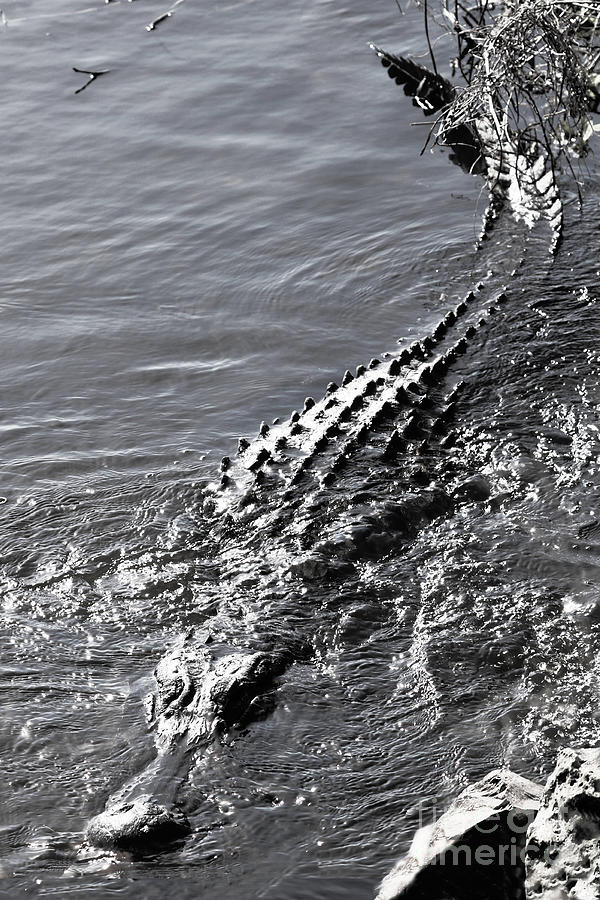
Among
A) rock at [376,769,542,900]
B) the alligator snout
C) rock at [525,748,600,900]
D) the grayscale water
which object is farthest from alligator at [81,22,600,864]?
rock at [525,748,600,900]

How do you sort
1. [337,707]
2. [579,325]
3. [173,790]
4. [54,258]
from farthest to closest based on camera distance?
→ [54,258] → [579,325] → [337,707] → [173,790]

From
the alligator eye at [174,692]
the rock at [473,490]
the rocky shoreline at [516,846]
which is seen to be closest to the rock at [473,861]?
the rocky shoreline at [516,846]

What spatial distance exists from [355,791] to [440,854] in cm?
86

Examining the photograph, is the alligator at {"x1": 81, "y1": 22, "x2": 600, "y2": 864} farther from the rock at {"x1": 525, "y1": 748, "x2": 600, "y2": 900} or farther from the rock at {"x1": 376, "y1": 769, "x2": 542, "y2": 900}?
the rock at {"x1": 525, "y1": 748, "x2": 600, "y2": 900}

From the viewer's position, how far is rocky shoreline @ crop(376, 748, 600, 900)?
10.4 feet

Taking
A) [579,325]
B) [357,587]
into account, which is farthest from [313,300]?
[357,587]

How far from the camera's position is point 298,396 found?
7250 millimetres

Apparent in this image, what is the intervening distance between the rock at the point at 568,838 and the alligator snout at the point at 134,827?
1284 millimetres

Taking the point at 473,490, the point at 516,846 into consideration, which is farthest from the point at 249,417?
the point at 516,846

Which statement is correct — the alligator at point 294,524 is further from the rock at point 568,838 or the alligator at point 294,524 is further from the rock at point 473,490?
the rock at point 568,838

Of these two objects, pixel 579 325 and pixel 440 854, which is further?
pixel 579 325

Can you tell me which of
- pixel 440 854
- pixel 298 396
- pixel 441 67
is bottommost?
pixel 440 854

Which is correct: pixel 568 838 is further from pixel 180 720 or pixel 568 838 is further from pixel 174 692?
pixel 174 692

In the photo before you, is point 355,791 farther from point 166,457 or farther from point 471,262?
point 471,262
